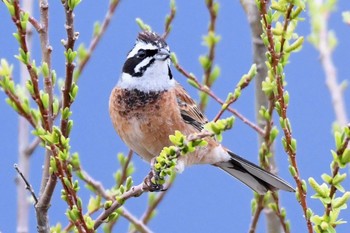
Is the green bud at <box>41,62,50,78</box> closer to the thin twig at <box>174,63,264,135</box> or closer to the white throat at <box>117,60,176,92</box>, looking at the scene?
the thin twig at <box>174,63,264,135</box>

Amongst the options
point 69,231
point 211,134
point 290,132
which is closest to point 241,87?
point 290,132

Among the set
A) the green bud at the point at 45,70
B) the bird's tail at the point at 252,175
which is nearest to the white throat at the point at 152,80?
the bird's tail at the point at 252,175

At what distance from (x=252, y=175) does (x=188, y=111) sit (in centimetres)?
47

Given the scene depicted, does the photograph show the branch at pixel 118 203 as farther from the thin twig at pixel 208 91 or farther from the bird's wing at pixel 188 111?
the bird's wing at pixel 188 111

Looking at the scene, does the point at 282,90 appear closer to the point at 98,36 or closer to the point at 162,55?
the point at 162,55

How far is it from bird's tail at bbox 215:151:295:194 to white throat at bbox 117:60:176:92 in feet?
2.06

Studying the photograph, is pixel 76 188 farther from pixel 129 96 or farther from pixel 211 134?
pixel 129 96

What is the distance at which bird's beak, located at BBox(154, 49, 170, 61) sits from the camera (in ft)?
10.2

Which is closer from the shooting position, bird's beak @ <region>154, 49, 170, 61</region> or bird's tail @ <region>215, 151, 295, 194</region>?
bird's beak @ <region>154, 49, 170, 61</region>

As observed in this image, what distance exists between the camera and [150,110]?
11.2 ft

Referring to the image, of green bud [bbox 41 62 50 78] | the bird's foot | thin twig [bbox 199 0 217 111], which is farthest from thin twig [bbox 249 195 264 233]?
green bud [bbox 41 62 50 78]

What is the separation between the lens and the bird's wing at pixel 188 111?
3.61m

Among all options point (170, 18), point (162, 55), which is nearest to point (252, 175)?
point (162, 55)

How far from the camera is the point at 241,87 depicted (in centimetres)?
248
